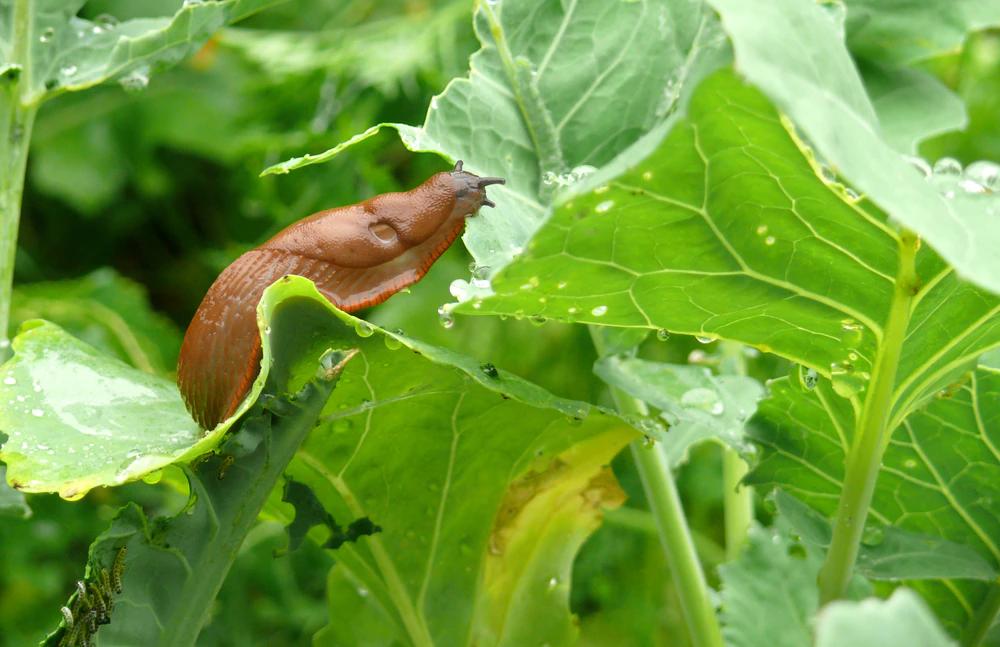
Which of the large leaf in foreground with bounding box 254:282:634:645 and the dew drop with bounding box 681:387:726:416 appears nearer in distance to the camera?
the large leaf in foreground with bounding box 254:282:634:645

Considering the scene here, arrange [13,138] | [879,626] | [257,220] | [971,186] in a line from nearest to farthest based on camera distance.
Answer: [879,626] → [971,186] → [13,138] → [257,220]

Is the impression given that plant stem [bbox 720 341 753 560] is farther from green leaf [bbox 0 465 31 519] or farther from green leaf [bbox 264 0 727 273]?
green leaf [bbox 0 465 31 519]

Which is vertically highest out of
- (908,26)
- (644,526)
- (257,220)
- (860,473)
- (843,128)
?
(843,128)

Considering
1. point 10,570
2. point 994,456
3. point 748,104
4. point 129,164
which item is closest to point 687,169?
point 748,104

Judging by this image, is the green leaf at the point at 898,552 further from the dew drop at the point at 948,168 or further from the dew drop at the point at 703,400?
the dew drop at the point at 948,168

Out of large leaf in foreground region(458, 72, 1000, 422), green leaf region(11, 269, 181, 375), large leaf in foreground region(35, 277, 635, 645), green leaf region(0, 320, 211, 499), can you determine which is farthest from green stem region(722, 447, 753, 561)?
green leaf region(11, 269, 181, 375)

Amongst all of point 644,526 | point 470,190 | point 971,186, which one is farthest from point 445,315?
point 644,526

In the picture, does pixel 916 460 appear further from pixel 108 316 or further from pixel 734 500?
pixel 108 316

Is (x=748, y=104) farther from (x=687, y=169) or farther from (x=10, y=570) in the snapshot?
(x=10, y=570)
